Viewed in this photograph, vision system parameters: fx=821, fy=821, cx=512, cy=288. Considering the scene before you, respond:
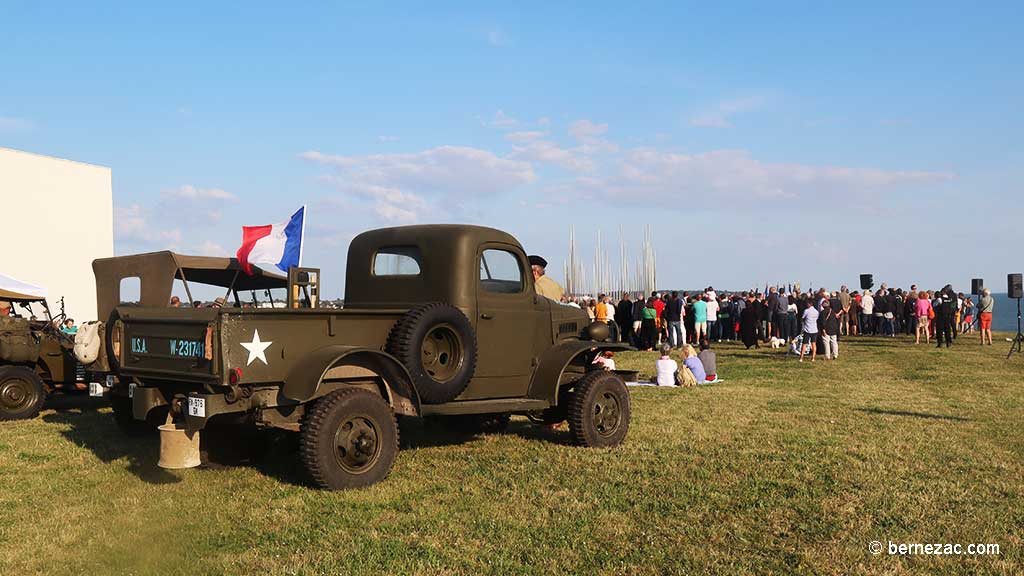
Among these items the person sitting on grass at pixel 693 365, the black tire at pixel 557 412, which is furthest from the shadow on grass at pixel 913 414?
the black tire at pixel 557 412

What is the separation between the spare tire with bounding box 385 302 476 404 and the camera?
684cm

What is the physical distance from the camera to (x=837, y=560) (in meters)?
4.84

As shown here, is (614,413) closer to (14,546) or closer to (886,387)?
(14,546)

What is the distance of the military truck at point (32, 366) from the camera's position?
10703 mm

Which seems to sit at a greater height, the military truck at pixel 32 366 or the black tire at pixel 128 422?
the military truck at pixel 32 366

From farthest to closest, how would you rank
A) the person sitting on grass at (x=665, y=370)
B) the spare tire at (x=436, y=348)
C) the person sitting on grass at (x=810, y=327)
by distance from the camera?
the person sitting on grass at (x=810, y=327)
the person sitting on grass at (x=665, y=370)
the spare tire at (x=436, y=348)

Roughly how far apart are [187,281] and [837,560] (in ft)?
23.4

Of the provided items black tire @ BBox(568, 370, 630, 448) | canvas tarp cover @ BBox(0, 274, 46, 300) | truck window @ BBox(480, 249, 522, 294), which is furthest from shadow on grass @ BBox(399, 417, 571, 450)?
canvas tarp cover @ BBox(0, 274, 46, 300)

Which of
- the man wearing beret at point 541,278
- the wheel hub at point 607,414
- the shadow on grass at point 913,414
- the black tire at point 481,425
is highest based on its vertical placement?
the man wearing beret at point 541,278

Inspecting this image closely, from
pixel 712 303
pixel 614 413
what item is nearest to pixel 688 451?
pixel 614 413

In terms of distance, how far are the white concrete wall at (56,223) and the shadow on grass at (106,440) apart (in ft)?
51.3

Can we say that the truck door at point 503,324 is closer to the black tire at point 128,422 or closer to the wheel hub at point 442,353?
the wheel hub at point 442,353

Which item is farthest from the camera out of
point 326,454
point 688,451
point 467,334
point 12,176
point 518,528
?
point 12,176

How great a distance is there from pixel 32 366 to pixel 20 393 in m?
0.52
